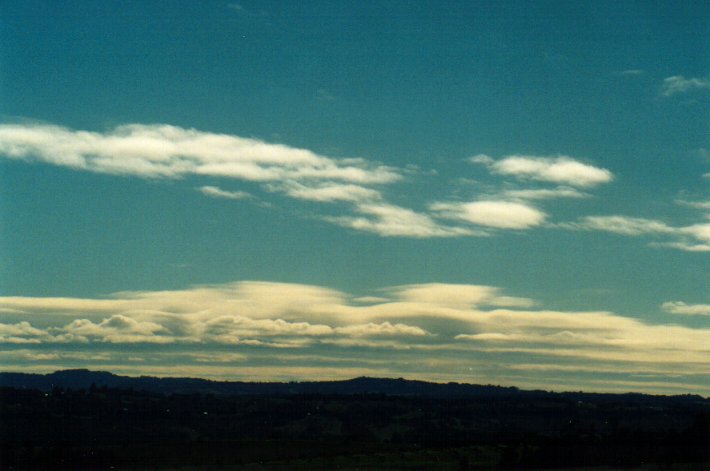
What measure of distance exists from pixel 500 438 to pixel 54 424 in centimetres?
9548

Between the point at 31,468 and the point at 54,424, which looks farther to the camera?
the point at 54,424

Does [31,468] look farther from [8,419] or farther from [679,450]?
[679,450]

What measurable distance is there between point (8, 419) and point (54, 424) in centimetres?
940

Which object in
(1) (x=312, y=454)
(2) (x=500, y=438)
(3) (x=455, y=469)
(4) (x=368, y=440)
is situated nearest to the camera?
(3) (x=455, y=469)

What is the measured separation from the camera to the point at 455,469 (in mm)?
113938

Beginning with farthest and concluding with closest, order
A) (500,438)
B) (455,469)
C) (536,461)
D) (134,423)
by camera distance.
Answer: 1. (134,423)
2. (500,438)
3. (536,461)
4. (455,469)

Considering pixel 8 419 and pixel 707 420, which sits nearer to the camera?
pixel 707 420

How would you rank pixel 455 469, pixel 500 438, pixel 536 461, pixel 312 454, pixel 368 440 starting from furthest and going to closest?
pixel 368 440 → pixel 500 438 → pixel 312 454 → pixel 536 461 → pixel 455 469

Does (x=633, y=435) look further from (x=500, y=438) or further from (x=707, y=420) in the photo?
(x=500, y=438)

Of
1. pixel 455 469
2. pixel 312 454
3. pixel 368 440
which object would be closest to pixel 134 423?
pixel 368 440

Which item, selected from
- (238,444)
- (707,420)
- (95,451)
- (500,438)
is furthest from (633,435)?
(95,451)

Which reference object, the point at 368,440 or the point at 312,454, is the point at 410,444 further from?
the point at 312,454

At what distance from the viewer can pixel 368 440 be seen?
6929 inches

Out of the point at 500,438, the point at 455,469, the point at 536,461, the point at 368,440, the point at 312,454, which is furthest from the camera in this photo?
the point at 368,440
